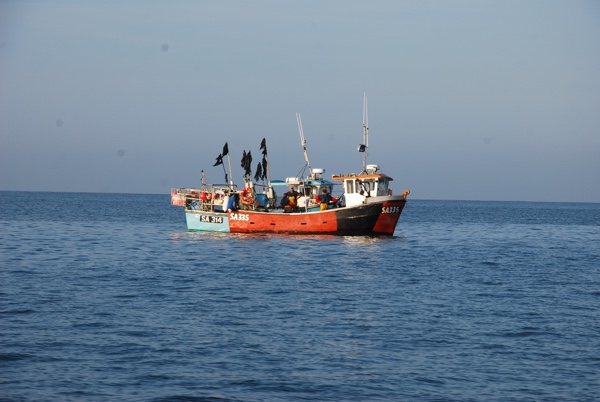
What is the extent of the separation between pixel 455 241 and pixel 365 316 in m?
39.2

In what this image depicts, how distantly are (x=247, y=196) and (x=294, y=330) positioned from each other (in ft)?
97.5

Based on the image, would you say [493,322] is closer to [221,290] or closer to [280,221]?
[221,290]

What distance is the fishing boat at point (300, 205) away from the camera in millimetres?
44750

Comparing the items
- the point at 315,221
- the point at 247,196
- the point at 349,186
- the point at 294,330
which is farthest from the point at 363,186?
the point at 294,330

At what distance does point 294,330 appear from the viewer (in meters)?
19.5

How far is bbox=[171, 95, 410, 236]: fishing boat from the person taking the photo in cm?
4475

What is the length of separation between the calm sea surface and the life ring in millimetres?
11429

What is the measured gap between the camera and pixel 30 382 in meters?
14.6

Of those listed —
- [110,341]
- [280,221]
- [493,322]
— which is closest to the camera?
[110,341]

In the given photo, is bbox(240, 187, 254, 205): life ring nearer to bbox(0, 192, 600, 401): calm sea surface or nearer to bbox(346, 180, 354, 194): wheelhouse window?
bbox(346, 180, 354, 194): wheelhouse window

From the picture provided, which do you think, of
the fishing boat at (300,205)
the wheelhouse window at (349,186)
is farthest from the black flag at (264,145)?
the wheelhouse window at (349,186)

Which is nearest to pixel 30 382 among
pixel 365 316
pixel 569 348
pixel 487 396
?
pixel 487 396

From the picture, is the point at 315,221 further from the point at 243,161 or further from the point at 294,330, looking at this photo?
the point at 294,330

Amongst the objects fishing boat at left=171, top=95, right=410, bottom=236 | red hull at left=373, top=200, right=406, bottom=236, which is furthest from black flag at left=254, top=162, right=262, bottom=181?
red hull at left=373, top=200, right=406, bottom=236
